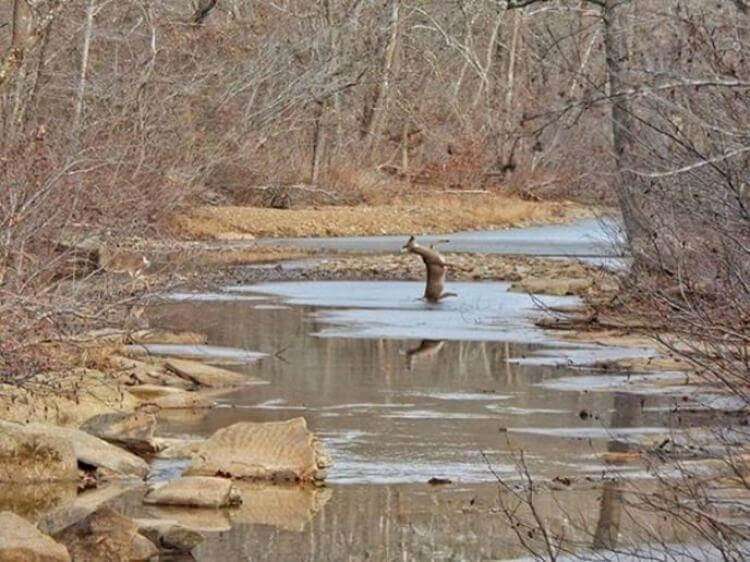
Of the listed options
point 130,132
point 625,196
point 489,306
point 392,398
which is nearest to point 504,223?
point 130,132

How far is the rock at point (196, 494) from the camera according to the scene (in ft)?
40.8

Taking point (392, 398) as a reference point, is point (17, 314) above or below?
above

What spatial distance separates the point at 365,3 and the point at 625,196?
32.8 m

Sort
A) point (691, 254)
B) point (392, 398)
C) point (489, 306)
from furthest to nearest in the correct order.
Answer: point (489, 306), point (392, 398), point (691, 254)

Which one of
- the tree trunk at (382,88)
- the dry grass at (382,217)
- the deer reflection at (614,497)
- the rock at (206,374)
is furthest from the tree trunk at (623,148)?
the tree trunk at (382,88)

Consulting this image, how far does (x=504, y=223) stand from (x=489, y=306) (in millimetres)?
23382

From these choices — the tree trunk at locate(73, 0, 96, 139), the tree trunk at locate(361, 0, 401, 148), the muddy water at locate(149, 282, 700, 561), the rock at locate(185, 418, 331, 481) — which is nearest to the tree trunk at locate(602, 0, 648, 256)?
the muddy water at locate(149, 282, 700, 561)

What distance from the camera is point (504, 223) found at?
51406mm

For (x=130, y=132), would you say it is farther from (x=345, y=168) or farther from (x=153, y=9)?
(x=345, y=168)

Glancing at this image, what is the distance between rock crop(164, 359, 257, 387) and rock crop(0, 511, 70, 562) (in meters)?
7.87

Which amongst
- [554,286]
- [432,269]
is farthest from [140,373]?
[554,286]

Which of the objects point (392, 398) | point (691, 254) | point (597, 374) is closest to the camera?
point (691, 254)

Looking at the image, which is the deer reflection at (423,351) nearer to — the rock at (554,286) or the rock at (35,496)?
the rock at (554,286)

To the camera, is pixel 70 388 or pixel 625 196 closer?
pixel 70 388
